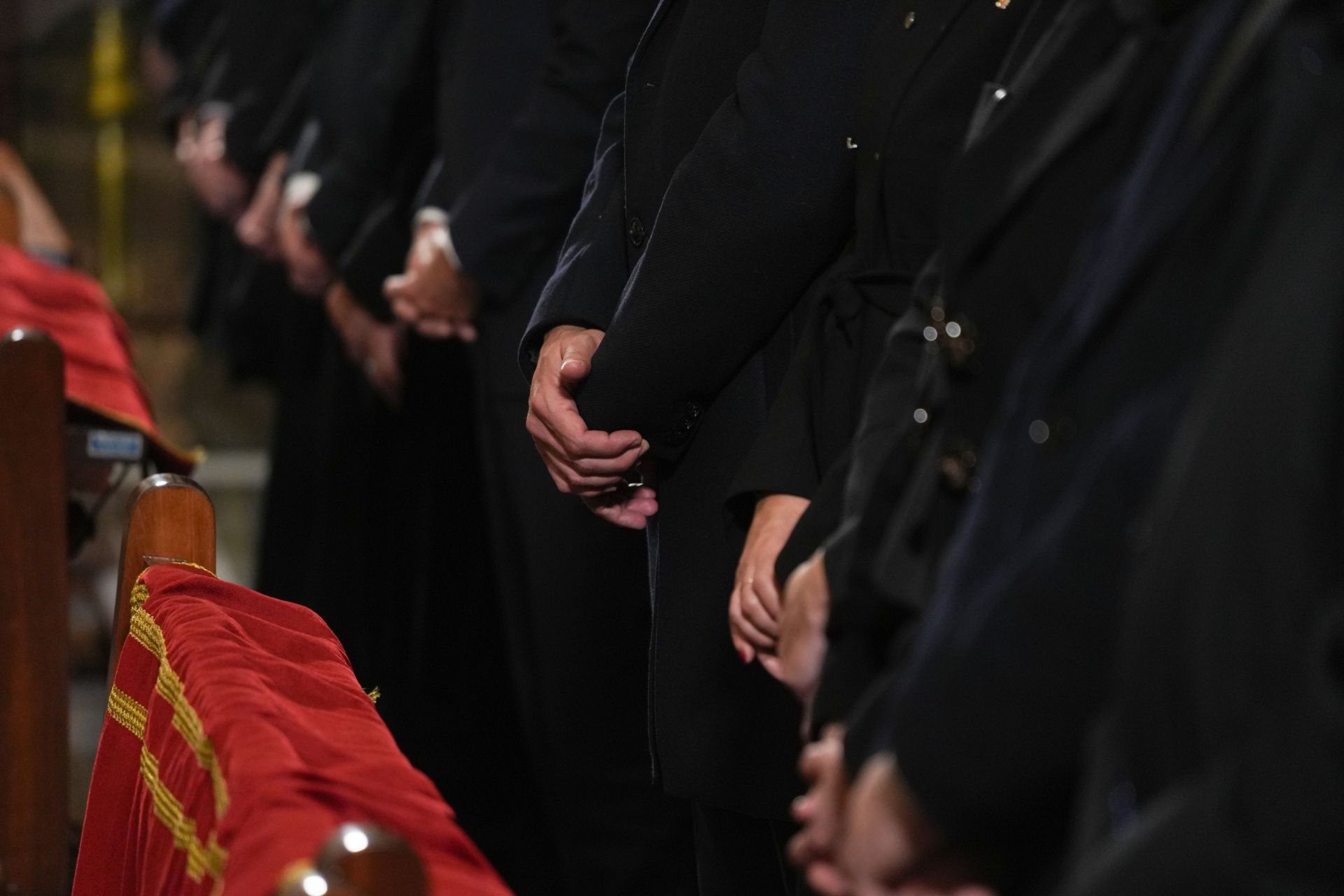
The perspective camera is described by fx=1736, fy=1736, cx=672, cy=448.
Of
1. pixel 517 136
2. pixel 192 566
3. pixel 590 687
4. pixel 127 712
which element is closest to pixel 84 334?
pixel 517 136

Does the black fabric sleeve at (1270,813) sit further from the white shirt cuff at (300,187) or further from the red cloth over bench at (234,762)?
the white shirt cuff at (300,187)

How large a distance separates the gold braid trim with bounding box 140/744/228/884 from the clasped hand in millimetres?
543

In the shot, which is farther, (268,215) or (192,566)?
(268,215)

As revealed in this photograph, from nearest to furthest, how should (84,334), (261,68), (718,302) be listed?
(718,302) < (84,334) < (261,68)

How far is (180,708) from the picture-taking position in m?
1.06

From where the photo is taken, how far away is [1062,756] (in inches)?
31.2

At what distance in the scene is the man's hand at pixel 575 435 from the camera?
157 cm

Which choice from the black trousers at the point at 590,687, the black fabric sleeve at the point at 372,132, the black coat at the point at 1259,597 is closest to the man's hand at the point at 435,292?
the black trousers at the point at 590,687

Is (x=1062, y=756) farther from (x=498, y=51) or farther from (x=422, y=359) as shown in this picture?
(x=422, y=359)

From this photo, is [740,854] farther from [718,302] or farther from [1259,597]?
[1259,597]

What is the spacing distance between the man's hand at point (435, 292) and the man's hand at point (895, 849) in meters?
1.69

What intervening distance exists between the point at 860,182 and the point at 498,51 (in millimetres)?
1324

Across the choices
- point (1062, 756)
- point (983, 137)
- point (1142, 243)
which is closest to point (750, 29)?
point (983, 137)

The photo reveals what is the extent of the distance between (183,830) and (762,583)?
17.7 inches
